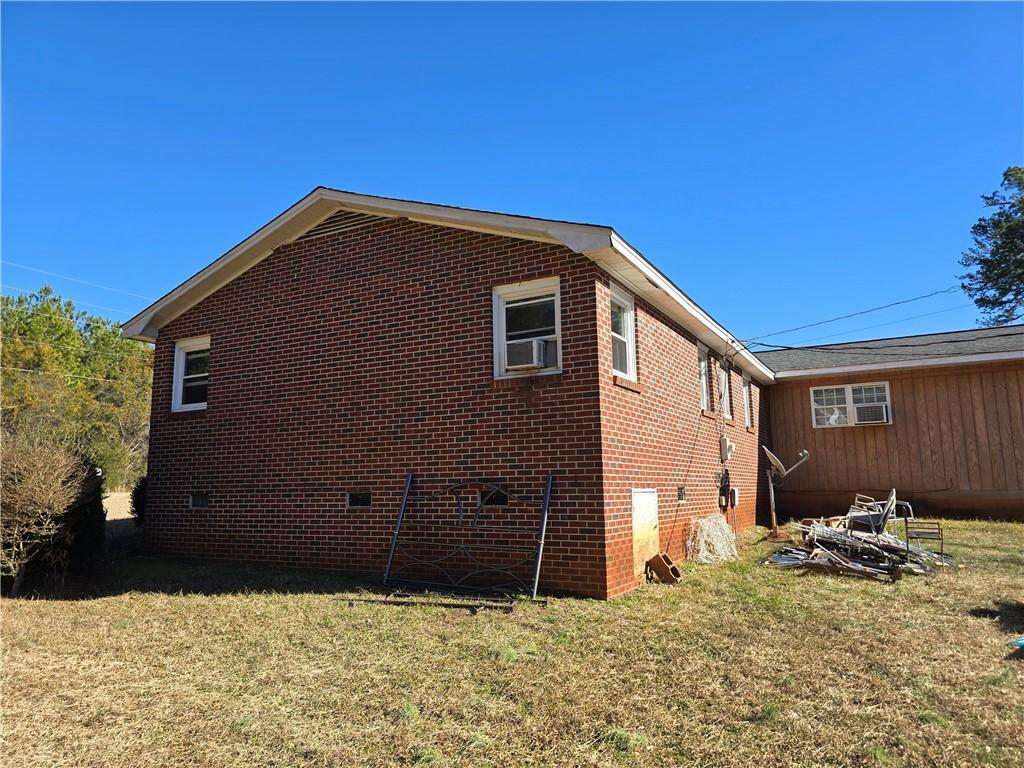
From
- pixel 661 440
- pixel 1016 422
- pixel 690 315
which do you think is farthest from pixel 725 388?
pixel 1016 422

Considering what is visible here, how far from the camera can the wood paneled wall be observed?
1372 centimetres

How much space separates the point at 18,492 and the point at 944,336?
19.9 metres

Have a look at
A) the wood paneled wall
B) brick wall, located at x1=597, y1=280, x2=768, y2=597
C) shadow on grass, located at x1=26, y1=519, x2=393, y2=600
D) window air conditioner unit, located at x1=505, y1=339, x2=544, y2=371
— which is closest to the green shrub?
shadow on grass, located at x1=26, y1=519, x2=393, y2=600

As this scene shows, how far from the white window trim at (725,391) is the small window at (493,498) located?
6621mm

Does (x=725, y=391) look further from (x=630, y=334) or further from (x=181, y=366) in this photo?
(x=181, y=366)

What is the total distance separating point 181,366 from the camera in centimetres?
1110

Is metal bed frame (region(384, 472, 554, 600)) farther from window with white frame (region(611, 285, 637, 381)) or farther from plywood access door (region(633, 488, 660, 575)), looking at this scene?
window with white frame (region(611, 285, 637, 381))

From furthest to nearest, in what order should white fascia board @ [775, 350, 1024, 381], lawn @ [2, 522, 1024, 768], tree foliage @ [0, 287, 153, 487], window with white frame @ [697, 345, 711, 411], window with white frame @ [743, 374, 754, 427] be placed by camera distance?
tree foliage @ [0, 287, 153, 487] < window with white frame @ [743, 374, 754, 427] < white fascia board @ [775, 350, 1024, 381] < window with white frame @ [697, 345, 711, 411] < lawn @ [2, 522, 1024, 768]

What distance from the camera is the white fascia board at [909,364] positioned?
13.5m

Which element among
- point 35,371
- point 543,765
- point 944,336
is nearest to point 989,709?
point 543,765

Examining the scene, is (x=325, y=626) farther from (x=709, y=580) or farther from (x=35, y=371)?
(x=35, y=371)

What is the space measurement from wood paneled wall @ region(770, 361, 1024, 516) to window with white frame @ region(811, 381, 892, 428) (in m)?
0.14

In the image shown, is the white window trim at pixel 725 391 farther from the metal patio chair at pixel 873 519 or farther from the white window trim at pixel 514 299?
the white window trim at pixel 514 299

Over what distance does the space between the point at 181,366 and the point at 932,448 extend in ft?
50.9
